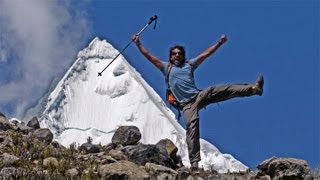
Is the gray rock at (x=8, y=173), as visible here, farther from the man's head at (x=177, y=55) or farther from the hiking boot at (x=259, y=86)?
the hiking boot at (x=259, y=86)

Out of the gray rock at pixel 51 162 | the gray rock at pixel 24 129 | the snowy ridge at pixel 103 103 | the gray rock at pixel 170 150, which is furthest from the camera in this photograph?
the snowy ridge at pixel 103 103

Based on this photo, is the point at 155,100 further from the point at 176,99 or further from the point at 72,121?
the point at 176,99

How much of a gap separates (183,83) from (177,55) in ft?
1.54

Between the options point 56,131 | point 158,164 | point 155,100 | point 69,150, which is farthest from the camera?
point 155,100

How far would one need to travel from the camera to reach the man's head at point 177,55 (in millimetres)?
13633

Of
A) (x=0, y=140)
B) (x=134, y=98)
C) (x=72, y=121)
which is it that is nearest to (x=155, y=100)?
(x=134, y=98)

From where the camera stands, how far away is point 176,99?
13.5 m

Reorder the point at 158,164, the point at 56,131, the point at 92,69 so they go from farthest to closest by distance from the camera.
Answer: the point at 92,69
the point at 56,131
the point at 158,164

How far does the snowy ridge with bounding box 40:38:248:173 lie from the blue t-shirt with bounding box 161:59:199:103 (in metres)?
A: 132

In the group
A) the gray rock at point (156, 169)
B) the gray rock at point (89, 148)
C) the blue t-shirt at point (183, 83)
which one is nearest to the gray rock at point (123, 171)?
the gray rock at point (156, 169)

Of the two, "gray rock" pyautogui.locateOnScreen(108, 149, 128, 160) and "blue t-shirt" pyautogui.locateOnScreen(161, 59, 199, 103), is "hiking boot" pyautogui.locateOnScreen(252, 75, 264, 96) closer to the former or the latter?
"blue t-shirt" pyautogui.locateOnScreen(161, 59, 199, 103)

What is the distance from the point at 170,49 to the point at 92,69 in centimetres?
17676

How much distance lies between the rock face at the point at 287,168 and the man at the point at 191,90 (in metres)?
1.07

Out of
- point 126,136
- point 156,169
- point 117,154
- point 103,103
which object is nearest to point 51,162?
point 117,154
